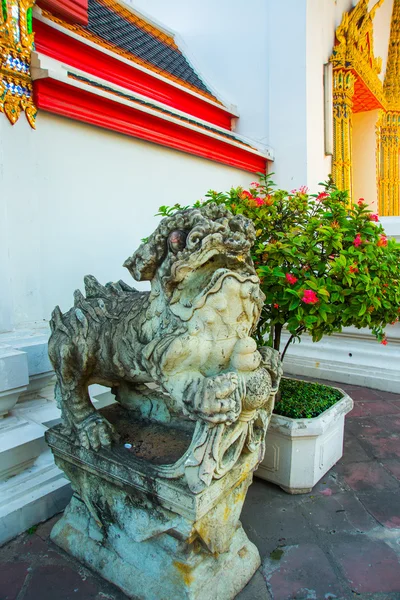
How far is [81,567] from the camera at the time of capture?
1.79m

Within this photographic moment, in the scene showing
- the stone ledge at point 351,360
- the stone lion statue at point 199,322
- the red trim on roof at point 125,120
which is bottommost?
the stone ledge at point 351,360

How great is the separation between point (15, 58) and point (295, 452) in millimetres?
2684

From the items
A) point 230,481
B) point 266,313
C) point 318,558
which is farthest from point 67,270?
point 318,558

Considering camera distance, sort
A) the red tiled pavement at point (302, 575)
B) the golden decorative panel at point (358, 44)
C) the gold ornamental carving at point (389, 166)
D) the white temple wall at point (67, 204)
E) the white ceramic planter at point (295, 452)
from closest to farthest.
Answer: the red tiled pavement at point (302, 575)
the white ceramic planter at point (295, 452)
the white temple wall at point (67, 204)
the golden decorative panel at point (358, 44)
the gold ornamental carving at point (389, 166)

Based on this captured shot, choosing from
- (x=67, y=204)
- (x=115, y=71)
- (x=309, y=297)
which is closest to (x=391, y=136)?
(x=115, y=71)

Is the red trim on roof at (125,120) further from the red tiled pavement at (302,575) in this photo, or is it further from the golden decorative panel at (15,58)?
the red tiled pavement at (302,575)

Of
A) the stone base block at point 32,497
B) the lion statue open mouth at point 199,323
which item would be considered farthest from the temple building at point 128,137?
the lion statue open mouth at point 199,323

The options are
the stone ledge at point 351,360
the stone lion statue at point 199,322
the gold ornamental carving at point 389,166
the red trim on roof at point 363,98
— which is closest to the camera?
the stone lion statue at point 199,322

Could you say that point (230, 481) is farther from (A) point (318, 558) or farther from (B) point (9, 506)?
(B) point (9, 506)

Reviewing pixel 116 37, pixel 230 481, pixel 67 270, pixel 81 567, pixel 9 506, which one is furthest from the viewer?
pixel 116 37

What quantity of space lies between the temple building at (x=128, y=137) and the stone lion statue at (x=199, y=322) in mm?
855

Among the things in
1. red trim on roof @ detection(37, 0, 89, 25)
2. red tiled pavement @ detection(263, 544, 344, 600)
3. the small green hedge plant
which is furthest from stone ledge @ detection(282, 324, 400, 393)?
red trim on roof @ detection(37, 0, 89, 25)

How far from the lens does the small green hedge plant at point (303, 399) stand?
2471mm

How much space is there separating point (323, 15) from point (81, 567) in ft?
19.8
